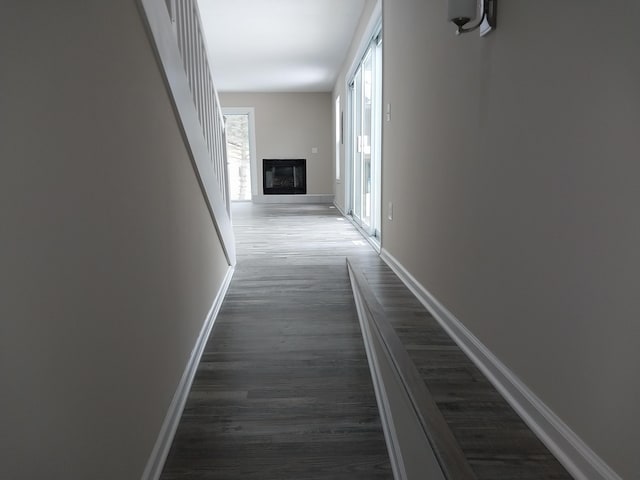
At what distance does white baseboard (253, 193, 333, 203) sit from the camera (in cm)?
1134

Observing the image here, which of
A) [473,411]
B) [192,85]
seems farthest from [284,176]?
[473,411]

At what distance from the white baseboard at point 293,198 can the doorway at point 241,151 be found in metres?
0.22

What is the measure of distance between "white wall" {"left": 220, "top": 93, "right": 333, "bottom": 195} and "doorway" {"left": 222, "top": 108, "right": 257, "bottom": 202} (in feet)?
0.45

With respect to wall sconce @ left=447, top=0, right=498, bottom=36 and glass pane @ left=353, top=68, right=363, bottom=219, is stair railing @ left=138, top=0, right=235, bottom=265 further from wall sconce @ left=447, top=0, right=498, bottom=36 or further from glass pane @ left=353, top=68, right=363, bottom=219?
glass pane @ left=353, top=68, right=363, bottom=219

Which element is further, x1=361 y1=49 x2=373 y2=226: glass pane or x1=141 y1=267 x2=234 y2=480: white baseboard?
x1=361 y1=49 x2=373 y2=226: glass pane

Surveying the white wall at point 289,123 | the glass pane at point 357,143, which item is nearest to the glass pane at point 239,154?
the white wall at point 289,123

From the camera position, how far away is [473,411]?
163 centimetres

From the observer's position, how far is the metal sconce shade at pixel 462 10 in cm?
184

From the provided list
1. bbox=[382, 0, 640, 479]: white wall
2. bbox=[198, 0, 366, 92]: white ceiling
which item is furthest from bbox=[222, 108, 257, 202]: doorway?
bbox=[382, 0, 640, 479]: white wall

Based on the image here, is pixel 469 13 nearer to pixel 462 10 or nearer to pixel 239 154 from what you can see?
pixel 462 10

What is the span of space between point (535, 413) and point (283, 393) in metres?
1.01

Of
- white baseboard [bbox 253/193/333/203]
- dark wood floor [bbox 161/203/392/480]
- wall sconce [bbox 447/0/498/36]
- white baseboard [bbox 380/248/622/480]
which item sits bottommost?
dark wood floor [bbox 161/203/392/480]

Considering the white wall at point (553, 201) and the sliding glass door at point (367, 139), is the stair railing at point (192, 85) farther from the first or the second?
the sliding glass door at point (367, 139)

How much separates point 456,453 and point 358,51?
5.42 meters
